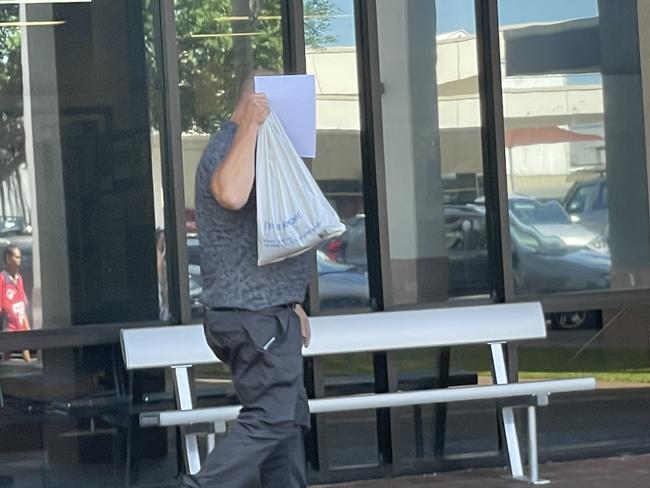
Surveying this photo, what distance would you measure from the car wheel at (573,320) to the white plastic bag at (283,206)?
9.69 ft

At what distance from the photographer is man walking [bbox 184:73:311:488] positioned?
478 centimetres

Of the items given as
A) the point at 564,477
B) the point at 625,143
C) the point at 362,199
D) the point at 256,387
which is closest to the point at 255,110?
the point at 256,387

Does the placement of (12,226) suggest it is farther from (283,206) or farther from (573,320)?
(573,320)

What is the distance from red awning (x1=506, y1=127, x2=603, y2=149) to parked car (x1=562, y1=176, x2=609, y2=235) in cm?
25

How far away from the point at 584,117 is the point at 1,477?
3775 mm

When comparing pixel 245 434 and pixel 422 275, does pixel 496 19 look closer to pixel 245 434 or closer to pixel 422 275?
pixel 422 275

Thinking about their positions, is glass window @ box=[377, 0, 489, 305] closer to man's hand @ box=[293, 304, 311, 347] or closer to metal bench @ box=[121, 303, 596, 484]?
metal bench @ box=[121, 303, 596, 484]

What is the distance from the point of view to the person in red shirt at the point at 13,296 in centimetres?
657

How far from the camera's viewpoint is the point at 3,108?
659 centimetres

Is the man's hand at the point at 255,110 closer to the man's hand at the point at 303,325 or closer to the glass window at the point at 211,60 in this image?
the man's hand at the point at 303,325

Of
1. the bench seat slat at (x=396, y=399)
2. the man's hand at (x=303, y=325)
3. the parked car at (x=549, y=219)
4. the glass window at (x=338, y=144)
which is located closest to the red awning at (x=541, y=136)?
the parked car at (x=549, y=219)

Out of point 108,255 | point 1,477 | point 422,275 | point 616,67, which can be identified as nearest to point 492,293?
point 422,275

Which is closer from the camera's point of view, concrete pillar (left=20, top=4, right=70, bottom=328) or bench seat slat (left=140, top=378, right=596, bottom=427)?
bench seat slat (left=140, top=378, right=596, bottom=427)

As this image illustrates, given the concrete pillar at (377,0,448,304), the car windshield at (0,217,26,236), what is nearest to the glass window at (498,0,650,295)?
the concrete pillar at (377,0,448,304)
